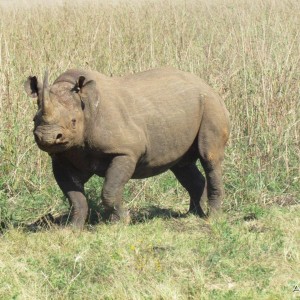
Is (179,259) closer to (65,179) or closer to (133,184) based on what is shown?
(65,179)

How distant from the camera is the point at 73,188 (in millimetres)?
6422

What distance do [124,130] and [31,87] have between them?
861mm

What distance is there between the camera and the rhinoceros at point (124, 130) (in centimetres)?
600

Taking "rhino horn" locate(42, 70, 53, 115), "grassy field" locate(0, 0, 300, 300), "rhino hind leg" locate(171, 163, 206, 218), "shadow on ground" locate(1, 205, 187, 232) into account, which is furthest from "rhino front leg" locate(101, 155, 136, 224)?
"rhino hind leg" locate(171, 163, 206, 218)

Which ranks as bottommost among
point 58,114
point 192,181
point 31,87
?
point 192,181

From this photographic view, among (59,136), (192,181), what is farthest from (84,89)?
(192,181)

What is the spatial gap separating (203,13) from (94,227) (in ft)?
18.7

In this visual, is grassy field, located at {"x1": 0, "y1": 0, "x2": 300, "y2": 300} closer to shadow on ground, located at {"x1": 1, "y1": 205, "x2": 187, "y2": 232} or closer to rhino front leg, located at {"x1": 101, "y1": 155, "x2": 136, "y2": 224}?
shadow on ground, located at {"x1": 1, "y1": 205, "x2": 187, "y2": 232}

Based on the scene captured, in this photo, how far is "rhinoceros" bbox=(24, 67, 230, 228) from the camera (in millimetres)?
6004

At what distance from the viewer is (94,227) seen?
249 inches

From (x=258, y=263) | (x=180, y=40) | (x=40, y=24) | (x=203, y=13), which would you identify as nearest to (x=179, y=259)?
(x=258, y=263)

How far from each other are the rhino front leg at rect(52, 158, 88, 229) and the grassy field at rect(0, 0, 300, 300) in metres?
0.18

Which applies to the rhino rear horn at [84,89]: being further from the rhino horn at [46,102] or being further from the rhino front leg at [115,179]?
the rhino front leg at [115,179]

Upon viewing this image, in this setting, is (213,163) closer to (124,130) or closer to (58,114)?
(124,130)
